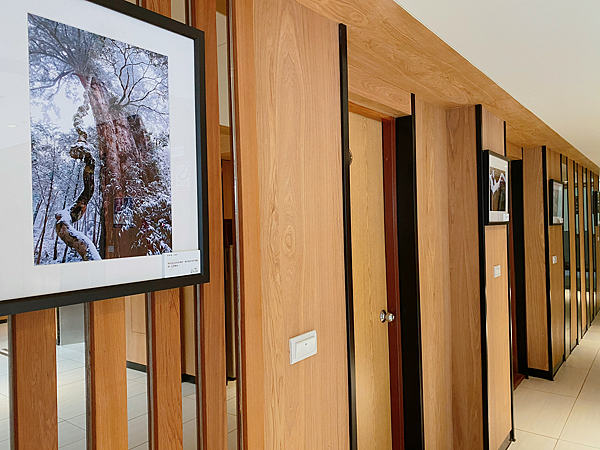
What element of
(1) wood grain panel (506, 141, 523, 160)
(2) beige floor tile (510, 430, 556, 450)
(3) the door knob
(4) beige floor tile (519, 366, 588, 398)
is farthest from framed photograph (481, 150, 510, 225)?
(4) beige floor tile (519, 366, 588, 398)

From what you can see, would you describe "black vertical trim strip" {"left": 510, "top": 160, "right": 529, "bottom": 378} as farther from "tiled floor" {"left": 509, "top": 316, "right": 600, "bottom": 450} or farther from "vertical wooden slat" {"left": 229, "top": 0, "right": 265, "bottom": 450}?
"vertical wooden slat" {"left": 229, "top": 0, "right": 265, "bottom": 450}

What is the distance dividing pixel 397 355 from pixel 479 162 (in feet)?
4.35

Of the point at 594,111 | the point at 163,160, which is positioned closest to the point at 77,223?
the point at 163,160

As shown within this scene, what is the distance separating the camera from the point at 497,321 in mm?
3139

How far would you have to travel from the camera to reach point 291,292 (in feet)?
A: 4.67

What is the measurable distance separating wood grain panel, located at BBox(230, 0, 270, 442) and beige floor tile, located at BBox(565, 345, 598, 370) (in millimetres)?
4931

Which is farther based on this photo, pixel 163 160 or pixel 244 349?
pixel 244 349

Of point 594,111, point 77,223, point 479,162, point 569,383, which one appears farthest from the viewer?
point 569,383

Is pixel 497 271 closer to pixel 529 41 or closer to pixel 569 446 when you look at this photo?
pixel 569 446

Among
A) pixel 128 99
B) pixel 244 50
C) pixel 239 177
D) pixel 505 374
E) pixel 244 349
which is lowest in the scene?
pixel 505 374

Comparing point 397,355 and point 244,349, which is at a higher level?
point 244,349

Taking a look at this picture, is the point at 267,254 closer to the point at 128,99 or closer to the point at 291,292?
the point at 291,292

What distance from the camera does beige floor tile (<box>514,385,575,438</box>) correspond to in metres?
3.51

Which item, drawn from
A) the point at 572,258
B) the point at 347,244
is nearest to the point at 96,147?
the point at 347,244
